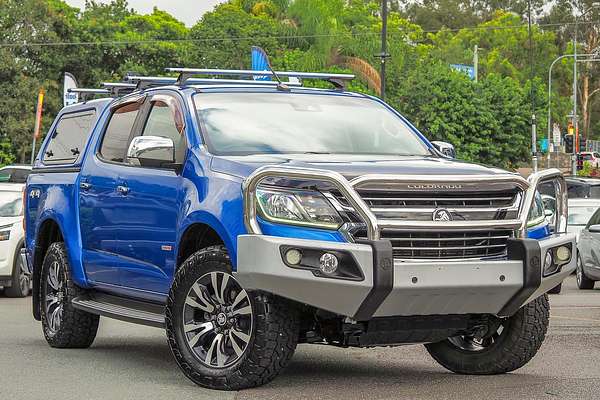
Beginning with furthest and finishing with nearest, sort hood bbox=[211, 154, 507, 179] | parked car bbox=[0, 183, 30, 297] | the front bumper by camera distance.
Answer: parked car bbox=[0, 183, 30, 297], hood bbox=[211, 154, 507, 179], the front bumper

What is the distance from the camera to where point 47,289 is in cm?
1135

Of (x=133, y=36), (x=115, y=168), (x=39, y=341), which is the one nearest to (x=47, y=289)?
(x=39, y=341)

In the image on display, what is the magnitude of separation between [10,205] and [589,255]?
8.55 metres

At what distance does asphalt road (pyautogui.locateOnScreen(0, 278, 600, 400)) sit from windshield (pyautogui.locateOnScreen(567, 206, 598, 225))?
13.8 m

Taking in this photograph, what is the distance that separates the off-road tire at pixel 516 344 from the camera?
8789 mm

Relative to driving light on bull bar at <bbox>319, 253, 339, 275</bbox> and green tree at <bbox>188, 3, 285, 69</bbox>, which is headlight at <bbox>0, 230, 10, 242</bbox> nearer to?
driving light on bull bar at <bbox>319, 253, 339, 275</bbox>

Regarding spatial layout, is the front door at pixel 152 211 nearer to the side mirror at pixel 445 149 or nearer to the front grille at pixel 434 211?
the front grille at pixel 434 211

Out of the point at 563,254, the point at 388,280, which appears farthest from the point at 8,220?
the point at 388,280

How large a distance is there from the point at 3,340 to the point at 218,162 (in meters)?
4.02

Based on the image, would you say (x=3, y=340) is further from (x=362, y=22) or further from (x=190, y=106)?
(x=362, y=22)

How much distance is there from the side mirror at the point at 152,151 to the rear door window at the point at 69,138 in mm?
1973

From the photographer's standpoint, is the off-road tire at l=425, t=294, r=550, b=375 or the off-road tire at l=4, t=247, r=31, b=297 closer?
the off-road tire at l=425, t=294, r=550, b=375

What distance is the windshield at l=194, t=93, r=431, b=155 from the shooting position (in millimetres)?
9117

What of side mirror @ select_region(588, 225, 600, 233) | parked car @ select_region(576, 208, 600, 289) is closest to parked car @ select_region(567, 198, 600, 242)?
parked car @ select_region(576, 208, 600, 289)
